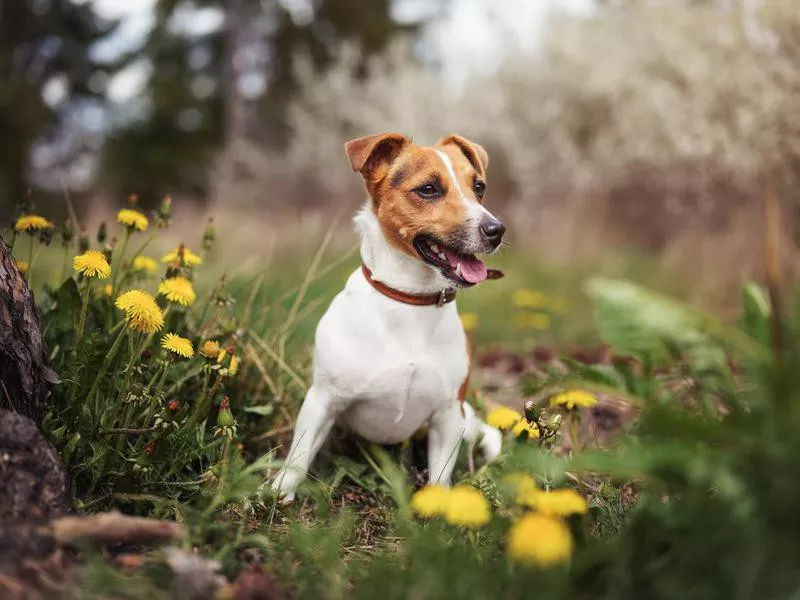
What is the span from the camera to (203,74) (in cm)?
1653

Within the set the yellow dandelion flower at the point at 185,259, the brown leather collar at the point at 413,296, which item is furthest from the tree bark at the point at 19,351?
the brown leather collar at the point at 413,296

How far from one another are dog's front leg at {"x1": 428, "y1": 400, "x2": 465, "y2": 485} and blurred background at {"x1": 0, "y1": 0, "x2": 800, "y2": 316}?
69cm

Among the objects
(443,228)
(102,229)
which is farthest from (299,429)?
(102,229)

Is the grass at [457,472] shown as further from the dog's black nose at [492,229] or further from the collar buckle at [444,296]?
the dog's black nose at [492,229]

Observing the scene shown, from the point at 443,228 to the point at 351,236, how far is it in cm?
637

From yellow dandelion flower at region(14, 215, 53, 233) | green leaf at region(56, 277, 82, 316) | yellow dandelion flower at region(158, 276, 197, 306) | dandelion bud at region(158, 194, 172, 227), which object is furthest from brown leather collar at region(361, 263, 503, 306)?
yellow dandelion flower at region(14, 215, 53, 233)

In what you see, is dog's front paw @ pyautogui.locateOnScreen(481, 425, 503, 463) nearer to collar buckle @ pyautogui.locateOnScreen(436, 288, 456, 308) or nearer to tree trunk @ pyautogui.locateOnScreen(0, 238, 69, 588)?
collar buckle @ pyautogui.locateOnScreen(436, 288, 456, 308)

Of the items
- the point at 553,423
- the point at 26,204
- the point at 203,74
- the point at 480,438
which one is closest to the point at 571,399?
the point at 553,423

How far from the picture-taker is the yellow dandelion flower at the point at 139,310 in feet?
5.81

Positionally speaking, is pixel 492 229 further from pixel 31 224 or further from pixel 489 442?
pixel 31 224

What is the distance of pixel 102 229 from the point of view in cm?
235

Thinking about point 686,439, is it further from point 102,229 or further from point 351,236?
point 351,236

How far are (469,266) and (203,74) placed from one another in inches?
630

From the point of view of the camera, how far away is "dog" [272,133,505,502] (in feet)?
7.08
